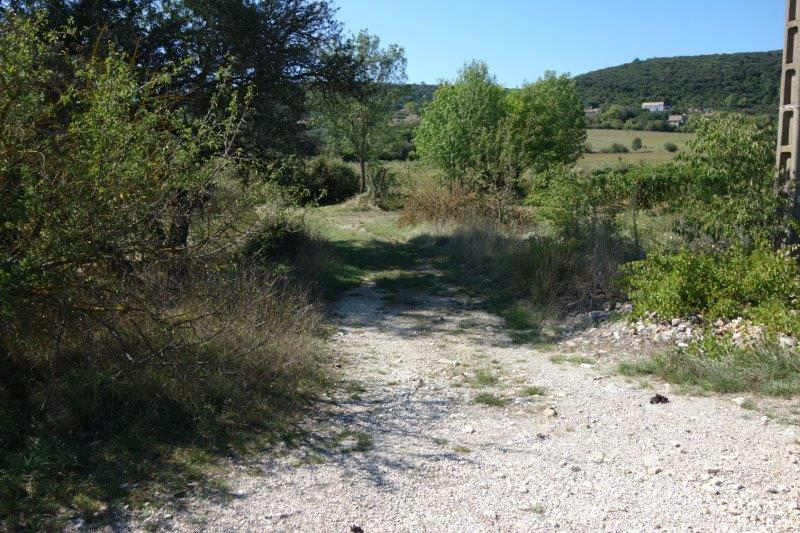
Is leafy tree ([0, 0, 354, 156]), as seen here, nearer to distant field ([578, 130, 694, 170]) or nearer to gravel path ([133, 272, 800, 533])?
gravel path ([133, 272, 800, 533])

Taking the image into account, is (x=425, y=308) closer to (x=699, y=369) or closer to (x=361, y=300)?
(x=361, y=300)

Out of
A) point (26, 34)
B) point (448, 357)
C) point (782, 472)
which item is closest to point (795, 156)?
point (448, 357)

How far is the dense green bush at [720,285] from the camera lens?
7059 mm

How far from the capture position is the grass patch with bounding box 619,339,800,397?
5633 millimetres

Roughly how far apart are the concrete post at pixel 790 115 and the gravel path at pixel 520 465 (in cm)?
400

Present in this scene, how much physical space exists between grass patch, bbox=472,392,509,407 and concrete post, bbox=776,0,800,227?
5.04 meters

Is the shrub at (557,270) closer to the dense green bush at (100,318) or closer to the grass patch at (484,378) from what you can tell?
the grass patch at (484,378)

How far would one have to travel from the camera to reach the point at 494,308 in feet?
34.2

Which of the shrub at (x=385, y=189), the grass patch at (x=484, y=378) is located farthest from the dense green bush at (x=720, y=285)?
the shrub at (x=385, y=189)

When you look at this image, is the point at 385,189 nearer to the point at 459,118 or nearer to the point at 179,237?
the point at 459,118

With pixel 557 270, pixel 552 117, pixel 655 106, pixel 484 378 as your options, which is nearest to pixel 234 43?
pixel 557 270

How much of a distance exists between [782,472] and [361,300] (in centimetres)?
807

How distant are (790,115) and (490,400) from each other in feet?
18.7

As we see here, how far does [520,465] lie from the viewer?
14.8ft
